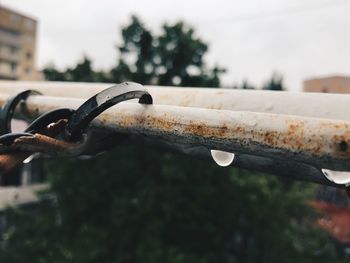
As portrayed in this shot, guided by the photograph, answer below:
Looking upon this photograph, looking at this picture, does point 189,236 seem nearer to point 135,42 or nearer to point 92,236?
point 92,236

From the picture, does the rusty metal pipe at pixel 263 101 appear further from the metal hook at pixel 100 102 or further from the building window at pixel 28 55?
the building window at pixel 28 55

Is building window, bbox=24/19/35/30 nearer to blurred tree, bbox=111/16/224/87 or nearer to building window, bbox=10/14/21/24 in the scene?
building window, bbox=10/14/21/24

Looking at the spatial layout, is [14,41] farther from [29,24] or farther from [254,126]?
[254,126]

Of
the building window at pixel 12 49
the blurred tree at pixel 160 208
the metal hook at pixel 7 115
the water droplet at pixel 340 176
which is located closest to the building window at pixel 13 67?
the building window at pixel 12 49

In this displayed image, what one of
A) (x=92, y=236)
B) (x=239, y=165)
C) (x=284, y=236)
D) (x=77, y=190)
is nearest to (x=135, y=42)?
(x=77, y=190)

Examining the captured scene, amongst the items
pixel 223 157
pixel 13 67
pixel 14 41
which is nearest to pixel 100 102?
pixel 223 157
